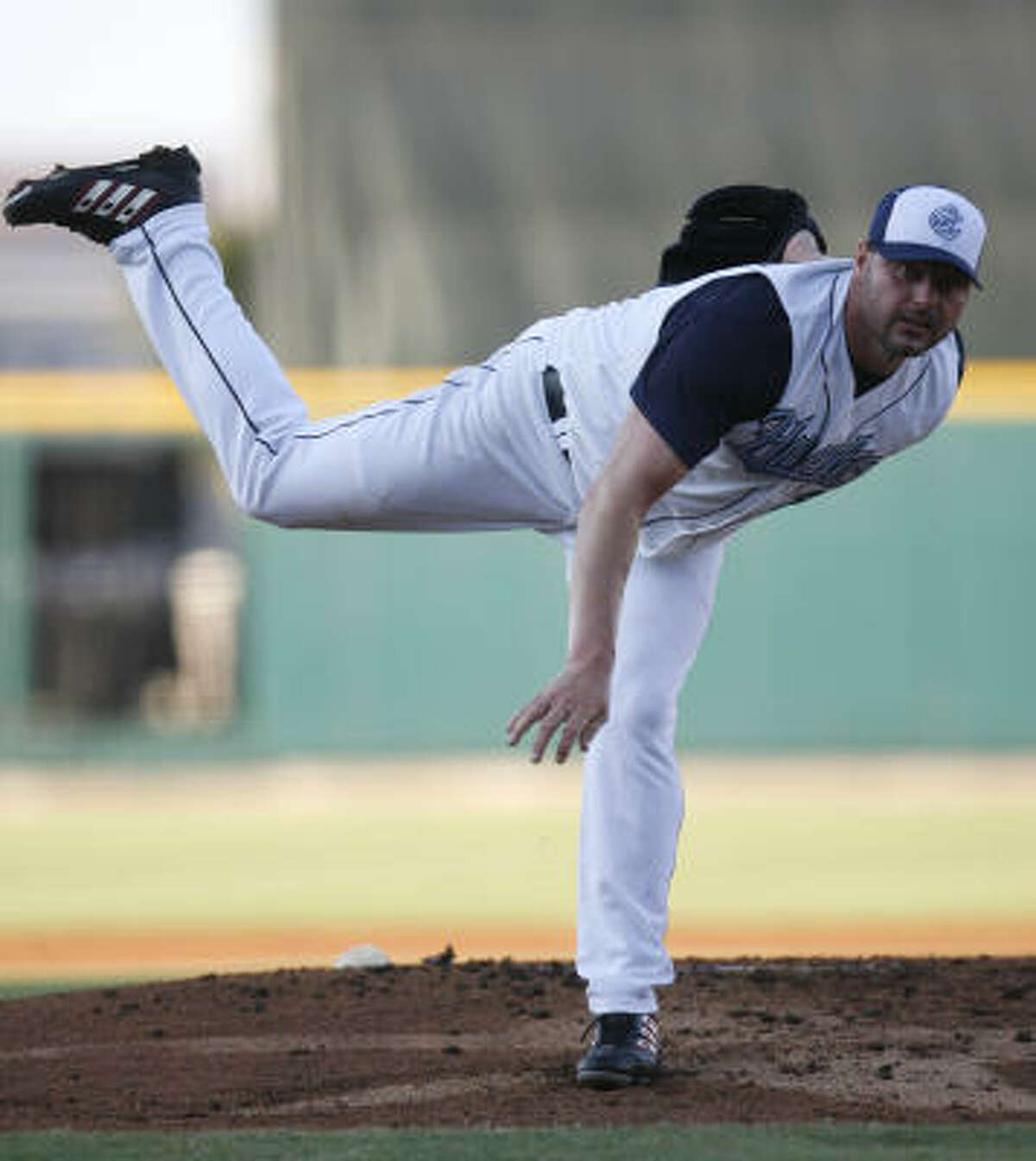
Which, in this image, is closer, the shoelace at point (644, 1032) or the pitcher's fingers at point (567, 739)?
the pitcher's fingers at point (567, 739)

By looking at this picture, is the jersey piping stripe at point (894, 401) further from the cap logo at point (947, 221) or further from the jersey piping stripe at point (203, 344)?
the jersey piping stripe at point (203, 344)

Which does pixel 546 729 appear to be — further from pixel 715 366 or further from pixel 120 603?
pixel 120 603

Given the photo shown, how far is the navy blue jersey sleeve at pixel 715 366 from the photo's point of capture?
11.0 ft

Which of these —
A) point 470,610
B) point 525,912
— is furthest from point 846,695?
point 525,912

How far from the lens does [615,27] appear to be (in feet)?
46.7

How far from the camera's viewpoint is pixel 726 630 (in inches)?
491

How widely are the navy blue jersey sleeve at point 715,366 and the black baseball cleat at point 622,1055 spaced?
3.20ft

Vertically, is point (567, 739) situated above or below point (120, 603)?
above

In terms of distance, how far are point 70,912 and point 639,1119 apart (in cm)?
464

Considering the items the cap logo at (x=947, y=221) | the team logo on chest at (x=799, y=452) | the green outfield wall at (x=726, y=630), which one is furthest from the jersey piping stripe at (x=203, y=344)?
the green outfield wall at (x=726, y=630)

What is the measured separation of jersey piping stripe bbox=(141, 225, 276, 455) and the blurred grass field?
2.49 metres

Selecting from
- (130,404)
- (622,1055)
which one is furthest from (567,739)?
(130,404)

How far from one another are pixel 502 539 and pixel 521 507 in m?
8.66

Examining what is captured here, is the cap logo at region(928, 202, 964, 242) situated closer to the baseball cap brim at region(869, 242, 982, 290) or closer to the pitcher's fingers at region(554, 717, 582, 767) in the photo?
the baseball cap brim at region(869, 242, 982, 290)
